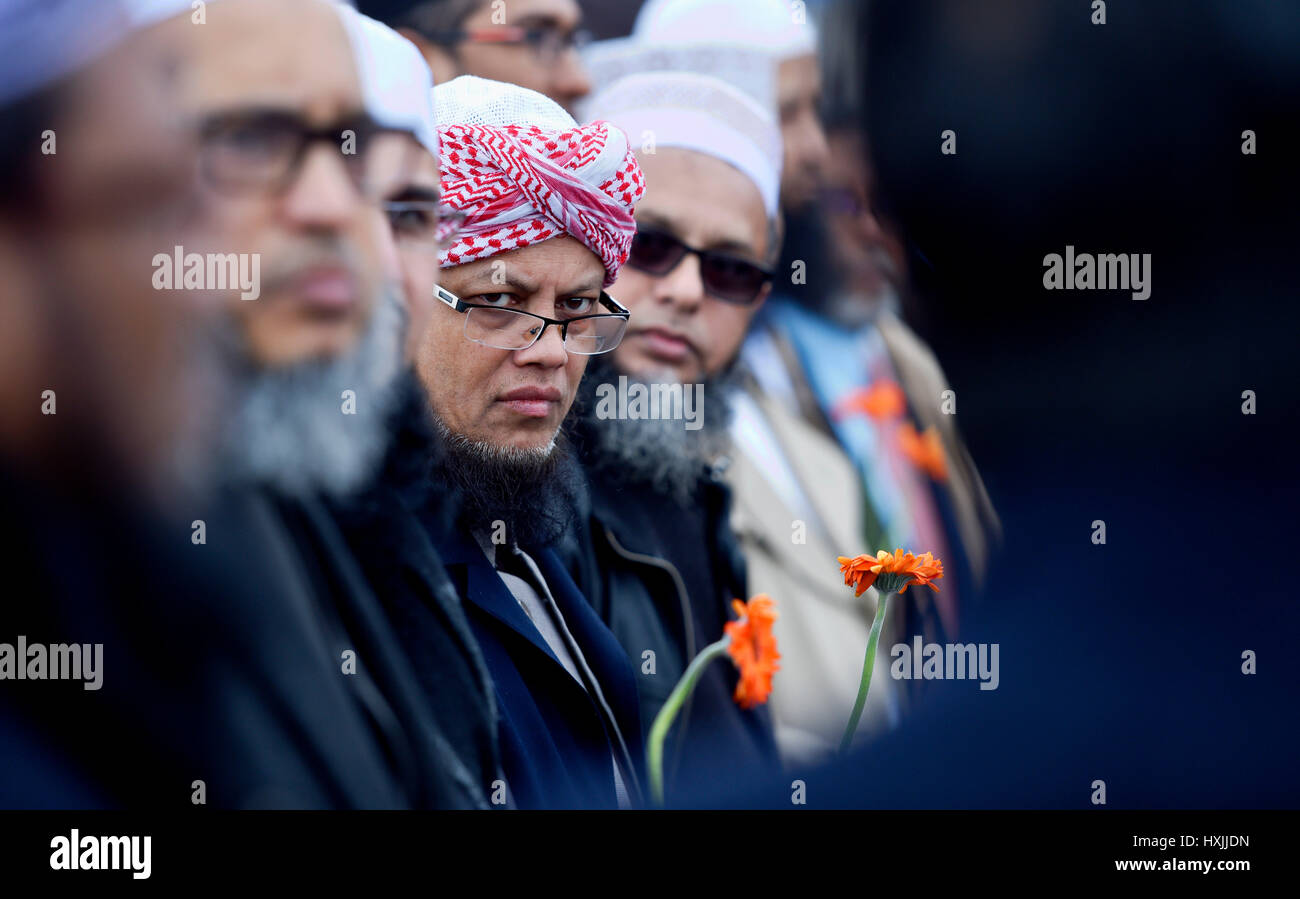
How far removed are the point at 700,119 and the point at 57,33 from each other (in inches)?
66.9

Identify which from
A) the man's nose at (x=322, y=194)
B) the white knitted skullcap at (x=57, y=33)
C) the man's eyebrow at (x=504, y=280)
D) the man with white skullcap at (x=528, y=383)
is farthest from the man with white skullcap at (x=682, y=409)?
the white knitted skullcap at (x=57, y=33)

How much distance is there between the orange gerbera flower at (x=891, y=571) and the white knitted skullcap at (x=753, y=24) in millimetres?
1464

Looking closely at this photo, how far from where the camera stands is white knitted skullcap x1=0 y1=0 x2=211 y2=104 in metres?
2.82

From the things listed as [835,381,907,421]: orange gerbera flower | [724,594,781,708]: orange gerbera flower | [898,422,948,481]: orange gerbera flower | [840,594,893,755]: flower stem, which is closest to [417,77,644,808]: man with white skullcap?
[724,594,781,708]: orange gerbera flower

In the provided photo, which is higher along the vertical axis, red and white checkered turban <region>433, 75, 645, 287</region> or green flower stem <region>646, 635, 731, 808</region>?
red and white checkered turban <region>433, 75, 645, 287</region>

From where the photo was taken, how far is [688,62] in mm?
3143

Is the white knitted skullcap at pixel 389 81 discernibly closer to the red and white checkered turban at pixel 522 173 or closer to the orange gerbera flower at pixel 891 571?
the red and white checkered turban at pixel 522 173

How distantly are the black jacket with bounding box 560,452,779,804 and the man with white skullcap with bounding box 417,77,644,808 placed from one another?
3.4 inches

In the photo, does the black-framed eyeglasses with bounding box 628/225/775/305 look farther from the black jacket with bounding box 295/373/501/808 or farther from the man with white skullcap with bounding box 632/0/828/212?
the black jacket with bounding box 295/373/501/808

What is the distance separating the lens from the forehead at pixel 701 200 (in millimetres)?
3096

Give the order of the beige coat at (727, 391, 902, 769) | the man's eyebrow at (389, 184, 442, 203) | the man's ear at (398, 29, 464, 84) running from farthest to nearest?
1. the beige coat at (727, 391, 902, 769)
2. the man's ear at (398, 29, 464, 84)
3. the man's eyebrow at (389, 184, 442, 203)

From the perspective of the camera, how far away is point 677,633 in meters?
3.15
